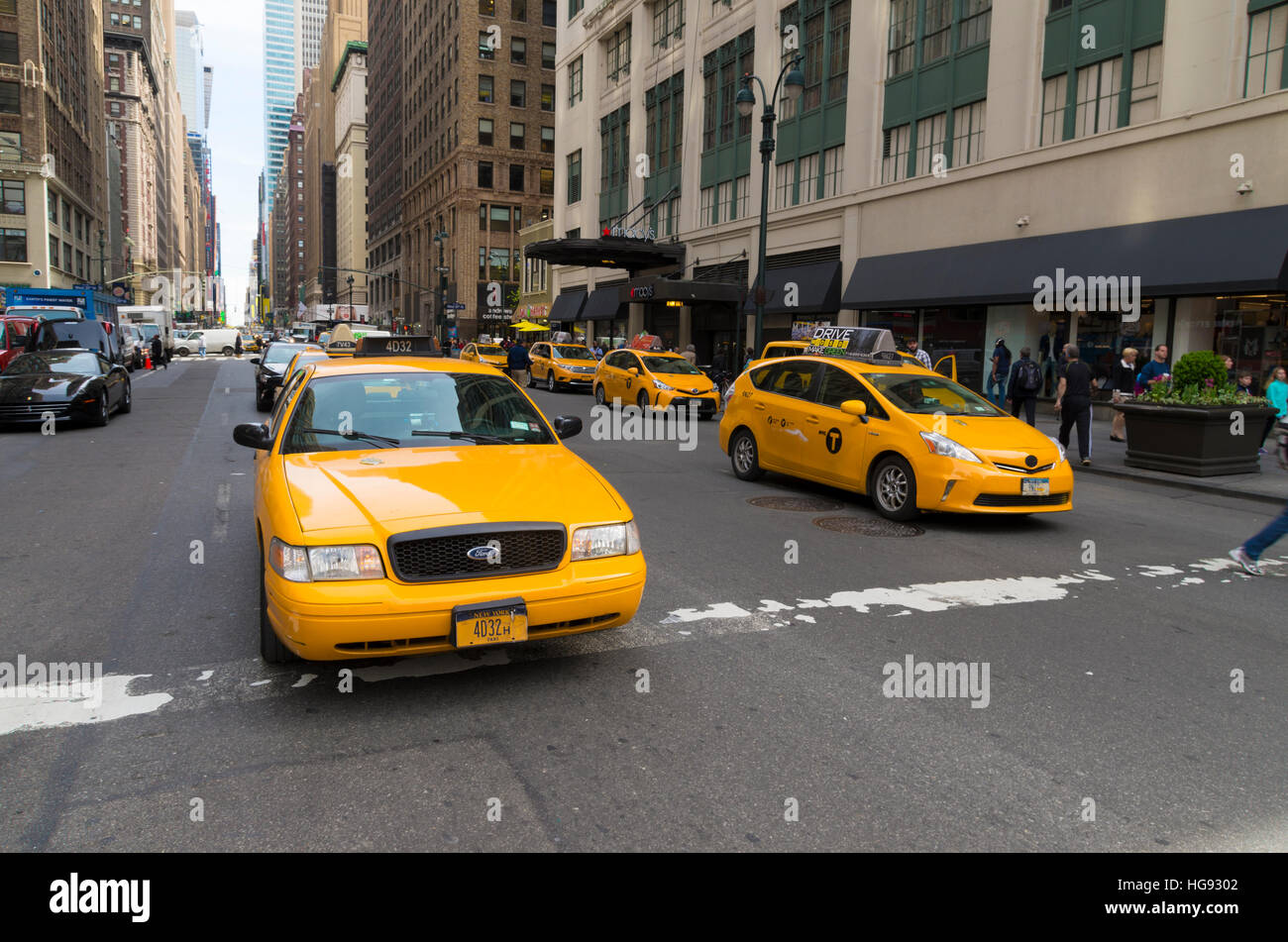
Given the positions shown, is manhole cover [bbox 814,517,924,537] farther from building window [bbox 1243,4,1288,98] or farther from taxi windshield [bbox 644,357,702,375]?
building window [bbox 1243,4,1288,98]

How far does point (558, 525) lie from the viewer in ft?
14.7

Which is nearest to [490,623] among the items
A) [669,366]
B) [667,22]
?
[669,366]

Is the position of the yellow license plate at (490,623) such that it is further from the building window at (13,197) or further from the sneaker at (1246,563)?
the building window at (13,197)

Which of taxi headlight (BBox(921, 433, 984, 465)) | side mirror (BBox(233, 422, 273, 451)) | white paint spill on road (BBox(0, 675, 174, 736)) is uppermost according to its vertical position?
side mirror (BBox(233, 422, 273, 451))

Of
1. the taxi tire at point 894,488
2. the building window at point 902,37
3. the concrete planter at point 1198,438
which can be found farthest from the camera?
the building window at point 902,37

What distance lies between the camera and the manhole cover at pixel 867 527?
881 centimetres

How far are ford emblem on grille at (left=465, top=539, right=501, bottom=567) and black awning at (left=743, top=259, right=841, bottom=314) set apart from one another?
2369cm

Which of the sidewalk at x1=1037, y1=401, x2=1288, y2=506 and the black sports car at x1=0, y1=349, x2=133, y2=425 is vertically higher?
the black sports car at x1=0, y1=349, x2=133, y2=425

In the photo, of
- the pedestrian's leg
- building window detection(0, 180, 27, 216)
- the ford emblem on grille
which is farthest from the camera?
building window detection(0, 180, 27, 216)

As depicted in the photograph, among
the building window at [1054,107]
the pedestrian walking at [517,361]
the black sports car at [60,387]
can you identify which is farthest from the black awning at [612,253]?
the black sports car at [60,387]

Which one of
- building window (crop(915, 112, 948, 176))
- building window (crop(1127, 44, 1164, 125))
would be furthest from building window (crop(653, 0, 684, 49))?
building window (crop(1127, 44, 1164, 125))

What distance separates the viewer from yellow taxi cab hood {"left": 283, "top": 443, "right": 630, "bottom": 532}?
4.35 metres

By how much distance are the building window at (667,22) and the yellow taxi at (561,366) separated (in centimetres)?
1689
